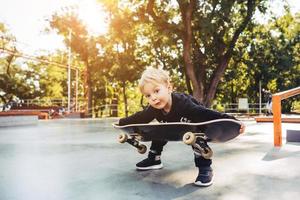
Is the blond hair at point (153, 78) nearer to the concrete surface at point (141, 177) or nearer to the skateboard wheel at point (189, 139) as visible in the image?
the skateboard wheel at point (189, 139)

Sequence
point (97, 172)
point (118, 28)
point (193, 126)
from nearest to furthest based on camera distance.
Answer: point (193, 126)
point (97, 172)
point (118, 28)

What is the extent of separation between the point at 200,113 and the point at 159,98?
31cm

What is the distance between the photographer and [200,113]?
7.44 ft

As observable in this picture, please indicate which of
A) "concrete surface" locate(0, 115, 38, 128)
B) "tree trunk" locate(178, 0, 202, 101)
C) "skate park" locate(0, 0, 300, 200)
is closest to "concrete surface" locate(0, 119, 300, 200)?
"skate park" locate(0, 0, 300, 200)

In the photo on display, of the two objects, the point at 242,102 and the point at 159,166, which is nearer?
the point at 159,166

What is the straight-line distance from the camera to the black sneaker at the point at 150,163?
269cm

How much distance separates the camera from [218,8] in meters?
13.3

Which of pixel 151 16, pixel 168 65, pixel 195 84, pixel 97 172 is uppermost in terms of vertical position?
pixel 151 16

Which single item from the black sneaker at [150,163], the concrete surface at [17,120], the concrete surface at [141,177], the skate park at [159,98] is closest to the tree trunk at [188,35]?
the skate park at [159,98]

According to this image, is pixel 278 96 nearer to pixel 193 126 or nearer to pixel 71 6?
pixel 193 126

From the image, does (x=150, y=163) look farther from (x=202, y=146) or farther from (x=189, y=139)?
(x=189, y=139)

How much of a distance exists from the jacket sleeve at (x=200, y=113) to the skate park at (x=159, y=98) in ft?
0.05

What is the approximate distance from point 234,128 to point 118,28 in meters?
14.7

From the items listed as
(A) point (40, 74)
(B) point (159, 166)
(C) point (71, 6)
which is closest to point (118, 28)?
(C) point (71, 6)
